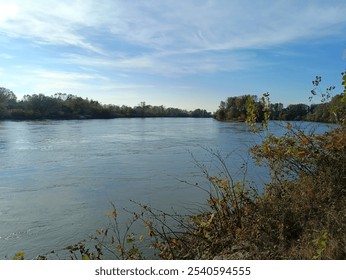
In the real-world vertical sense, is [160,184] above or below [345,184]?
below

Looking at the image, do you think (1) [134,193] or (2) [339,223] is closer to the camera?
(2) [339,223]

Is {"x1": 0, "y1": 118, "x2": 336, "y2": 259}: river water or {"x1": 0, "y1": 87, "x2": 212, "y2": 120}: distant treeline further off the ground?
{"x1": 0, "y1": 87, "x2": 212, "y2": 120}: distant treeline

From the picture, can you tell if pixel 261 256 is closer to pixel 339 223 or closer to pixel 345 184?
pixel 339 223

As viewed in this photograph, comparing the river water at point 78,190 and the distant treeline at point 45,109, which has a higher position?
the distant treeline at point 45,109

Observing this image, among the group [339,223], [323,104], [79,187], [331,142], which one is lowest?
[79,187]

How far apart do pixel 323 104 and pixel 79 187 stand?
20.3 ft

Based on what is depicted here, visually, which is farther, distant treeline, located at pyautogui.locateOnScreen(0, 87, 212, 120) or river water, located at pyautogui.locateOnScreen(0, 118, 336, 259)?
distant treeline, located at pyautogui.locateOnScreen(0, 87, 212, 120)

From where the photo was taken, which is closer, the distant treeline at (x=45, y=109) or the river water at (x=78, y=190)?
the river water at (x=78, y=190)

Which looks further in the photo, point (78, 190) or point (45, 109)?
point (45, 109)

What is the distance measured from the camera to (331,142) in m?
4.21
